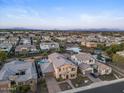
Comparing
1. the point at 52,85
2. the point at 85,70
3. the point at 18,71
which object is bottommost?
the point at 52,85

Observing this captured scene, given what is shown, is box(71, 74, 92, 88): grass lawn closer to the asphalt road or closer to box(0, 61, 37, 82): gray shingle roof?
box(0, 61, 37, 82): gray shingle roof

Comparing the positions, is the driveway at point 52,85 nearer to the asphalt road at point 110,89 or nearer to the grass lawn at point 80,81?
the grass lawn at point 80,81

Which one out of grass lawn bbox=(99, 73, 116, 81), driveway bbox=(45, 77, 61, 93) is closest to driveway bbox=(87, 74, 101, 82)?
grass lawn bbox=(99, 73, 116, 81)

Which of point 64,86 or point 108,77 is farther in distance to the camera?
point 108,77

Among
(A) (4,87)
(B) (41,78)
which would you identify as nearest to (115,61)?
(B) (41,78)

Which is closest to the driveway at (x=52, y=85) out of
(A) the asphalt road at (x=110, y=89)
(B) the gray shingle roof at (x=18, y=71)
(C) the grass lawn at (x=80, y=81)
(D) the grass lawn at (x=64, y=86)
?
(D) the grass lawn at (x=64, y=86)

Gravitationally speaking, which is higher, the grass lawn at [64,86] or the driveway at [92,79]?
the driveway at [92,79]

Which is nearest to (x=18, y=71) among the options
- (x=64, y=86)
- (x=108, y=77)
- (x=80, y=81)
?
(x=64, y=86)

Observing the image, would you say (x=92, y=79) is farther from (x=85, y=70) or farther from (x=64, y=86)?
(x=64, y=86)

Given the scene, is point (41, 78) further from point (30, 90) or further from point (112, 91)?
point (112, 91)
